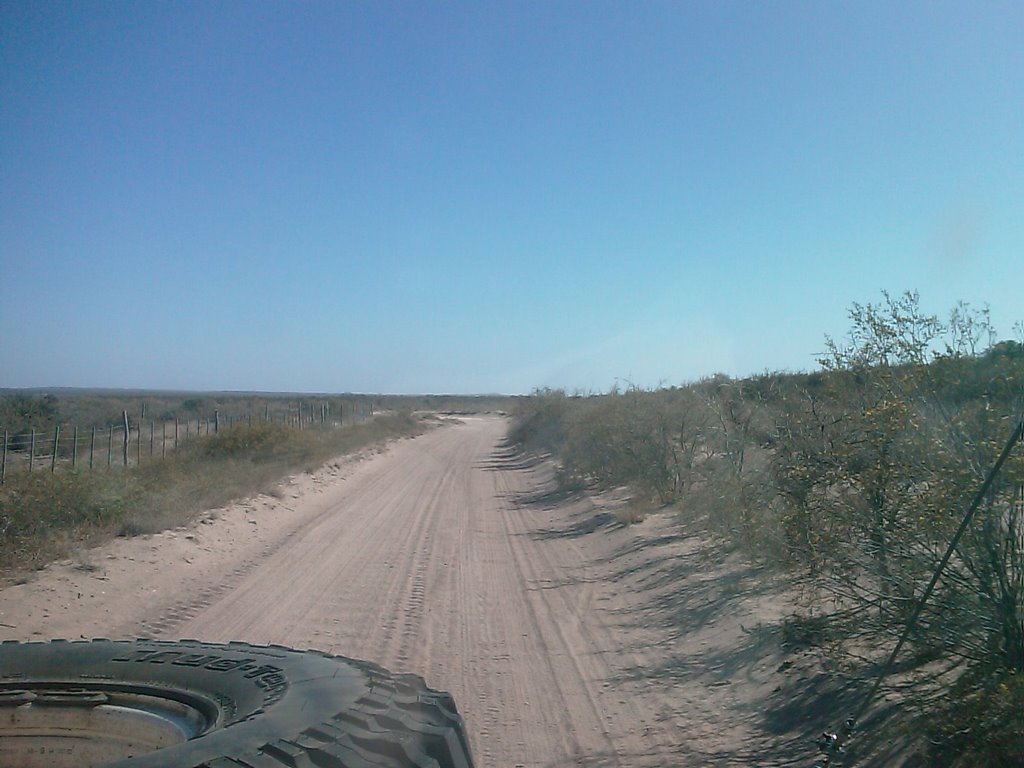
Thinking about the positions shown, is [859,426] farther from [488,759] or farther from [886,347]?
[488,759]

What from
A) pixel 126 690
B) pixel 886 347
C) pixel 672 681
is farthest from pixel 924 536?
pixel 126 690

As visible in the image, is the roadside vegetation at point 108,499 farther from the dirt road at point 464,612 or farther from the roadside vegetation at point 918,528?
the roadside vegetation at point 918,528

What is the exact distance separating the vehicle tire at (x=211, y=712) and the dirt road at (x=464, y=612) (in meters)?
2.68

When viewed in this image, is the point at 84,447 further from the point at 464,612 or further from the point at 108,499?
the point at 464,612

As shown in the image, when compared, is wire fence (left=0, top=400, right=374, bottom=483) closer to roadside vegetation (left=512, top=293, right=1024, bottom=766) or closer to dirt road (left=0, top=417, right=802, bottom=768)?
dirt road (left=0, top=417, right=802, bottom=768)

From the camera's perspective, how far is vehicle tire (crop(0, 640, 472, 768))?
366cm

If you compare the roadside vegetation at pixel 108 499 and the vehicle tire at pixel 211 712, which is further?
the roadside vegetation at pixel 108 499

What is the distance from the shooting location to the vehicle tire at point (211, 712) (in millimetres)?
3658

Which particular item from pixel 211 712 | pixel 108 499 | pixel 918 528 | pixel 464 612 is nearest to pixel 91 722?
pixel 211 712

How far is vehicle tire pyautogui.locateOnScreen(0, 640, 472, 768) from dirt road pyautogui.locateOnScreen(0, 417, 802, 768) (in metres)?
2.68

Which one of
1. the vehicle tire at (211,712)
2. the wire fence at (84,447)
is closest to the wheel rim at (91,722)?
the vehicle tire at (211,712)

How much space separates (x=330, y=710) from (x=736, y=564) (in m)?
10.2

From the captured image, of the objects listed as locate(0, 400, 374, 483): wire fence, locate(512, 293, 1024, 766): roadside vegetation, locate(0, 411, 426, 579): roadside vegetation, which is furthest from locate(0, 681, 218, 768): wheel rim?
locate(0, 400, 374, 483): wire fence

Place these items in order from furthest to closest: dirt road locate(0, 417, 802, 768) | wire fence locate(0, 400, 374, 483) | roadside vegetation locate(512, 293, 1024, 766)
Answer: wire fence locate(0, 400, 374, 483)
dirt road locate(0, 417, 802, 768)
roadside vegetation locate(512, 293, 1024, 766)
